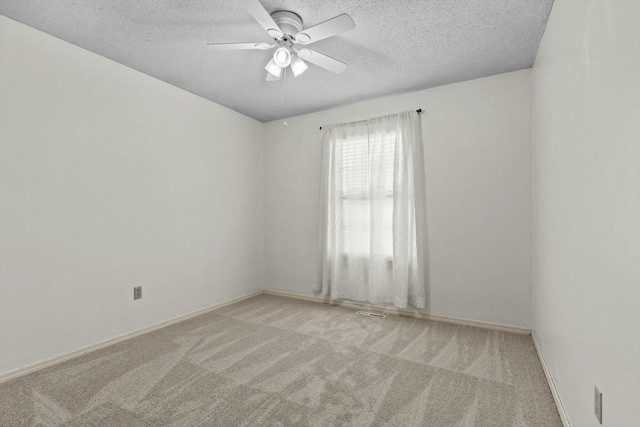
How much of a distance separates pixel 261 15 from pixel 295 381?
2329 millimetres

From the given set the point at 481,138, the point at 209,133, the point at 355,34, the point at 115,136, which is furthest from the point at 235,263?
the point at 481,138

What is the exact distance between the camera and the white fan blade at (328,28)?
178 centimetres

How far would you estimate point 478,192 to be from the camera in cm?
306

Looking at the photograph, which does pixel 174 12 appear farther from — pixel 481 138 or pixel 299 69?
pixel 481 138

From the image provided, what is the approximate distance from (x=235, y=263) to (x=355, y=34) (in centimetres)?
300

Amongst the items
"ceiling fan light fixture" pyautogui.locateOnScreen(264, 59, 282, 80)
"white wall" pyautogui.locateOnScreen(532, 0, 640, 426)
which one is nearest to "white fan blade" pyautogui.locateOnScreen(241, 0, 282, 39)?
"ceiling fan light fixture" pyautogui.locateOnScreen(264, 59, 282, 80)

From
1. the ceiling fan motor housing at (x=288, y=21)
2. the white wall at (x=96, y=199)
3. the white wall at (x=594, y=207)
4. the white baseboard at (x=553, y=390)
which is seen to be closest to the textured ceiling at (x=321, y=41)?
the ceiling fan motor housing at (x=288, y=21)

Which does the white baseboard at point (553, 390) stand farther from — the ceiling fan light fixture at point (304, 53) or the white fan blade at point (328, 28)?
the ceiling fan light fixture at point (304, 53)

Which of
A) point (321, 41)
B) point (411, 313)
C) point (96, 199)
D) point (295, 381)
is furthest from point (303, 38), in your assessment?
point (411, 313)

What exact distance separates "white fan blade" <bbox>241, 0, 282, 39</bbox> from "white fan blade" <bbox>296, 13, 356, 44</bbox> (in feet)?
0.51

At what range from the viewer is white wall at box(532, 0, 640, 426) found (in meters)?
0.93

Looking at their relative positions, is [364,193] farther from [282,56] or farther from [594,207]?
[594,207]

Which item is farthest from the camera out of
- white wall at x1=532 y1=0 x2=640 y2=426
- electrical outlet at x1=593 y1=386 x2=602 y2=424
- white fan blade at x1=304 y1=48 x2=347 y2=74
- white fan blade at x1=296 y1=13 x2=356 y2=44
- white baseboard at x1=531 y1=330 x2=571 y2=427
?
white fan blade at x1=304 y1=48 x2=347 y2=74

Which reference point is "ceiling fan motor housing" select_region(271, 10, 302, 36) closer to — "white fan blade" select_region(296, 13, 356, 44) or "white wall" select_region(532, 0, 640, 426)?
"white fan blade" select_region(296, 13, 356, 44)
